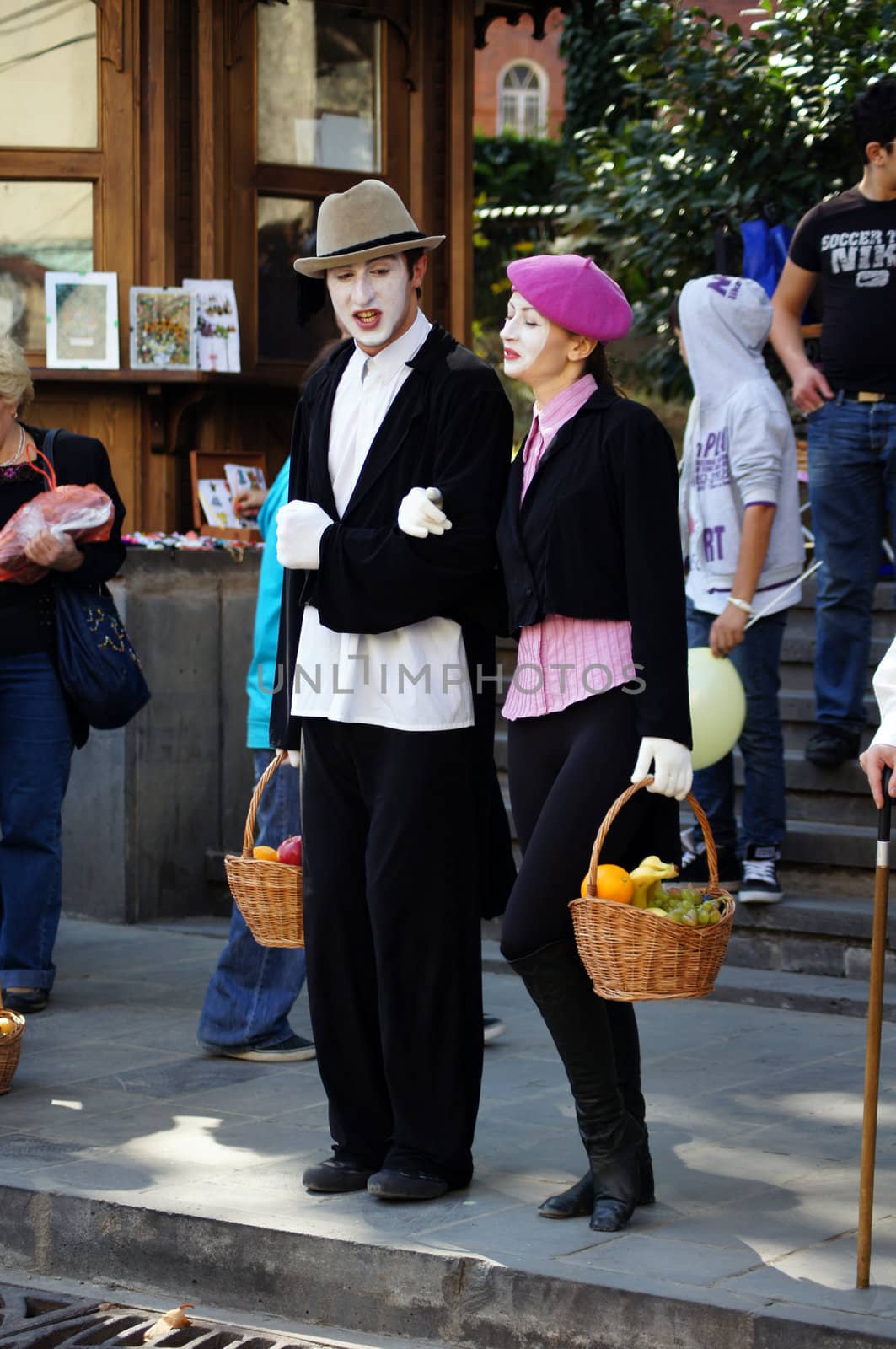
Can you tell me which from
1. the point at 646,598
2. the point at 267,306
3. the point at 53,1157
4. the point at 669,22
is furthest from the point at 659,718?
the point at 669,22

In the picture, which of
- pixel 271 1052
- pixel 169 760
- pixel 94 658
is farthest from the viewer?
pixel 169 760

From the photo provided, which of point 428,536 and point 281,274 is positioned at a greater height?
point 281,274

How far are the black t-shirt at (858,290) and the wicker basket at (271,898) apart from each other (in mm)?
3405

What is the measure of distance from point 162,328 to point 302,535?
15.2 feet

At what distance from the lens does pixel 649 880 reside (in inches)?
162

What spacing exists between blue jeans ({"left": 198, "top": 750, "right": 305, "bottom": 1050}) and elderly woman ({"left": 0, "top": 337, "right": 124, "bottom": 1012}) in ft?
3.03

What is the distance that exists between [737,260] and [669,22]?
1.62 m

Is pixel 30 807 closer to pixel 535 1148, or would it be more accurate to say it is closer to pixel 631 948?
pixel 535 1148

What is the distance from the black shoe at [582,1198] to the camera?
14.1ft

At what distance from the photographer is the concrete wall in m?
8.18

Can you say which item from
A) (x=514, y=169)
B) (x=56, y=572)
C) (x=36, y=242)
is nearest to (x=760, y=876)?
(x=56, y=572)

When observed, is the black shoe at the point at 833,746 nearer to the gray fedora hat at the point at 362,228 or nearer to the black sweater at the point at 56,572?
the black sweater at the point at 56,572

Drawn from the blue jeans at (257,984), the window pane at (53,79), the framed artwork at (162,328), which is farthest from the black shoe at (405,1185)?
the window pane at (53,79)

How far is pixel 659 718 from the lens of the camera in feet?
13.4
